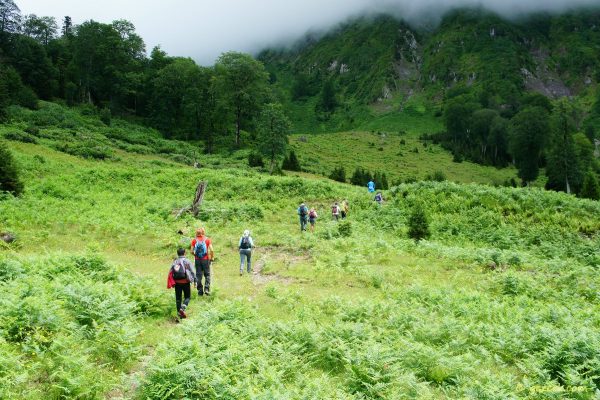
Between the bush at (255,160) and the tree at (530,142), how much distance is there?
179 ft

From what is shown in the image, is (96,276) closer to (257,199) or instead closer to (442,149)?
(257,199)

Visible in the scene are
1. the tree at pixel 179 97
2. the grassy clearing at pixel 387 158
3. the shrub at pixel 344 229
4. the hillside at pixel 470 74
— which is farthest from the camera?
the hillside at pixel 470 74

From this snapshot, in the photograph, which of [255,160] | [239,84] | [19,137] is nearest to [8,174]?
[19,137]

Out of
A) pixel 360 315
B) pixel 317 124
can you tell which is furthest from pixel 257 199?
pixel 317 124

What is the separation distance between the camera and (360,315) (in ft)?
42.1

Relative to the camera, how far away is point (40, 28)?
94.2m

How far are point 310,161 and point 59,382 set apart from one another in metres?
71.5

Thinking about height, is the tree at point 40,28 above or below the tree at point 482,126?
above

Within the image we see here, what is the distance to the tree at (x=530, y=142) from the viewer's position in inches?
3268

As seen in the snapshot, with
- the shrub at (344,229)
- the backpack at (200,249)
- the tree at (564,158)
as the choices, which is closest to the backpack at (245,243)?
the backpack at (200,249)

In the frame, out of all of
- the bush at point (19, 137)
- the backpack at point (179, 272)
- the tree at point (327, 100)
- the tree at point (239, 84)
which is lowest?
the backpack at point (179, 272)

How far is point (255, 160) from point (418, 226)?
122ft

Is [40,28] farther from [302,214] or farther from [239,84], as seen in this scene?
[302,214]

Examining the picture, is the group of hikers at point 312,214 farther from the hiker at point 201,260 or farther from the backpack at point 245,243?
the hiker at point 201,260
